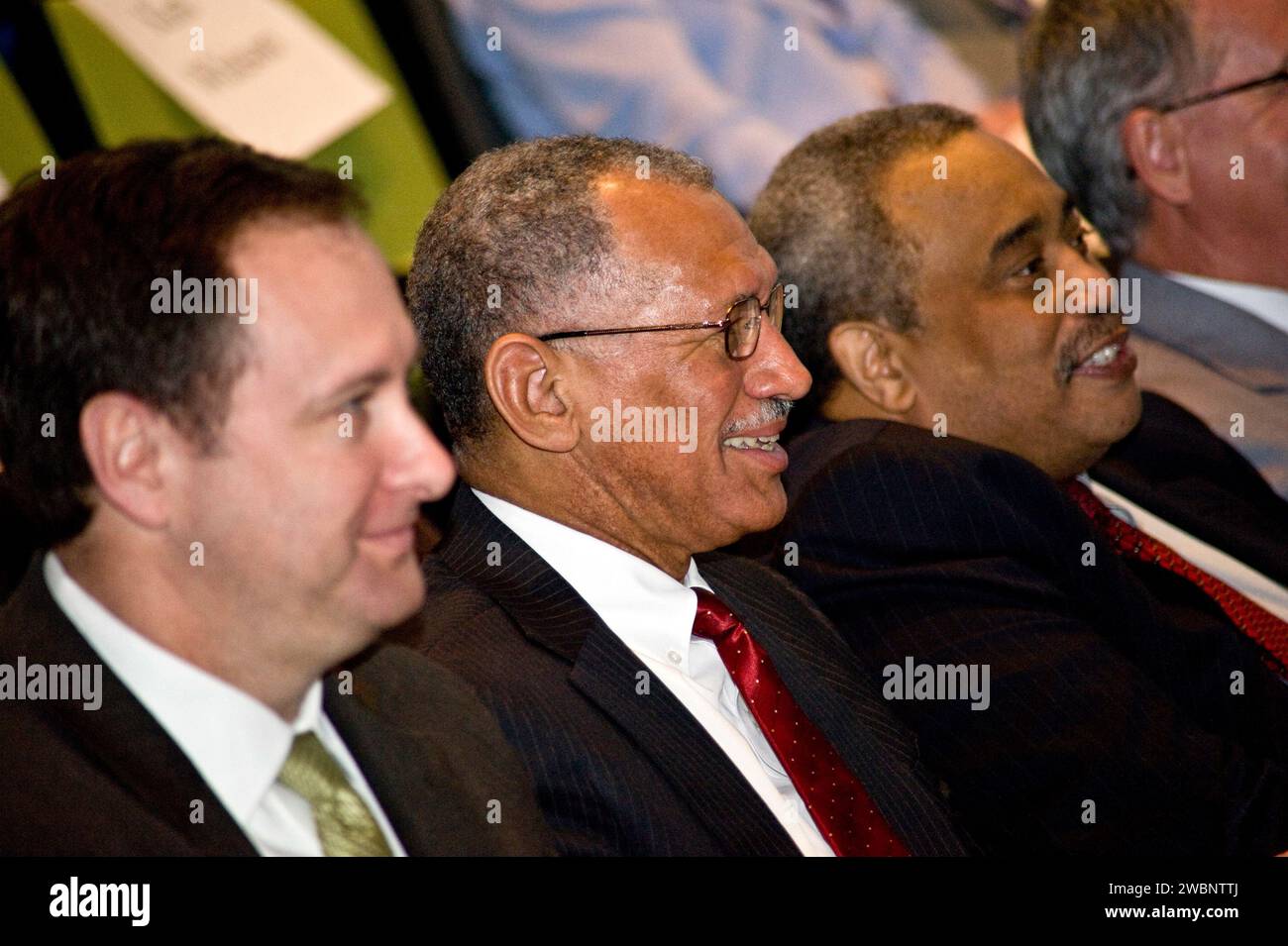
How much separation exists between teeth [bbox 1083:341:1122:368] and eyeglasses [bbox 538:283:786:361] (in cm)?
67

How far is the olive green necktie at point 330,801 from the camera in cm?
111

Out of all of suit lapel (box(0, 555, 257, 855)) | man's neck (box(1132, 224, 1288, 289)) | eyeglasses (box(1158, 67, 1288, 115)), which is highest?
eyeglasses (box(1158, 67, 1288, 115))

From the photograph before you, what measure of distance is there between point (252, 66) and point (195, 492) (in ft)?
7.37

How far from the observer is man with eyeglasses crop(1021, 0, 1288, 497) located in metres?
2.50

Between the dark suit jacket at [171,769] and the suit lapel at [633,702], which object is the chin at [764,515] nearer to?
the suit lapel at [633,702]

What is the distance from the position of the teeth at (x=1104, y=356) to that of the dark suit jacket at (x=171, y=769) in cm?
126

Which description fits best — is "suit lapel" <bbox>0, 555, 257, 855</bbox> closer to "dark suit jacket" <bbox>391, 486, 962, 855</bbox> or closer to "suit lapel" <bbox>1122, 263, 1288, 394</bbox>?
"dark suit jacket" <bbox>391, 486, 962, 855</bbox>

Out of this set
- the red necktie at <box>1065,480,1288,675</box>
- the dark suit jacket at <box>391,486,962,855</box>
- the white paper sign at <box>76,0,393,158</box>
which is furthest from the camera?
the white paper sign at <box>76,0,393,158</box>

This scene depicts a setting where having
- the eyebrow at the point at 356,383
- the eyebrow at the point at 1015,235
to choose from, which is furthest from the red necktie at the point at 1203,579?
the eyebrow at the point at 356,383

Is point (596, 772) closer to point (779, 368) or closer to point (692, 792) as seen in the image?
point (692, 792)

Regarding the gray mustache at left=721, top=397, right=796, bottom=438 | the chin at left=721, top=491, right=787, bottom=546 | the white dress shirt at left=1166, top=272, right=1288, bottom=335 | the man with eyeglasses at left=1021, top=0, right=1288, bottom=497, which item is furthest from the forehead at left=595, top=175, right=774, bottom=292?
the white dress shirt at left=1166, top=272, right=1288, bottom=335
